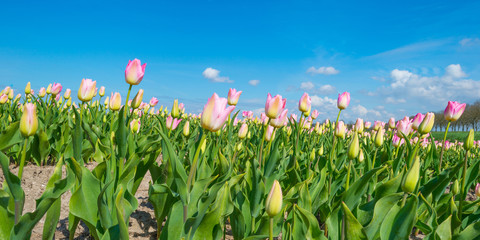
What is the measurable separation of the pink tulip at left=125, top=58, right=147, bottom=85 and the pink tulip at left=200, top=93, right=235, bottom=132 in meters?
0.73

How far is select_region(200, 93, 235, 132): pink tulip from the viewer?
5.31 ft

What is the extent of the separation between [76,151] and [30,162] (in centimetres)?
264

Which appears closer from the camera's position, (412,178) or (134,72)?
(412,178)

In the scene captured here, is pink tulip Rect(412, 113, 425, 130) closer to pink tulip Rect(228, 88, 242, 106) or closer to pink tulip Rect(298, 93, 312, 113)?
pink tulip Rect(298, 93, 312, 113)

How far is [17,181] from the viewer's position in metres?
1.48

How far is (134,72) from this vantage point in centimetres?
212

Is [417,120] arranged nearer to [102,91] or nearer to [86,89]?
[86,89]

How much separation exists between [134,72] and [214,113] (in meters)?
0.81

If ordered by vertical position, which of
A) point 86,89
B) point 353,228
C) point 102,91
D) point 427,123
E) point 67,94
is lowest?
point 353,228

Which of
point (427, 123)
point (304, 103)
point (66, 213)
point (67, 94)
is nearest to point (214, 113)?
point (304, 103)

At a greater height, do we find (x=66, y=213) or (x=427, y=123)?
(x=427, y=123)

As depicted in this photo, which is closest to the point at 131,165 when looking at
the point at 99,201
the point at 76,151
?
the point at 99,201

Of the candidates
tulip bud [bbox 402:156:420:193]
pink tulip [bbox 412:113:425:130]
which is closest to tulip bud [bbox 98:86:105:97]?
pink tulip [bbox 412:113:425:130]

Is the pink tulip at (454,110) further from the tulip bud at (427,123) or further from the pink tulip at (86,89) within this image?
the pink tulip at (86,89)
